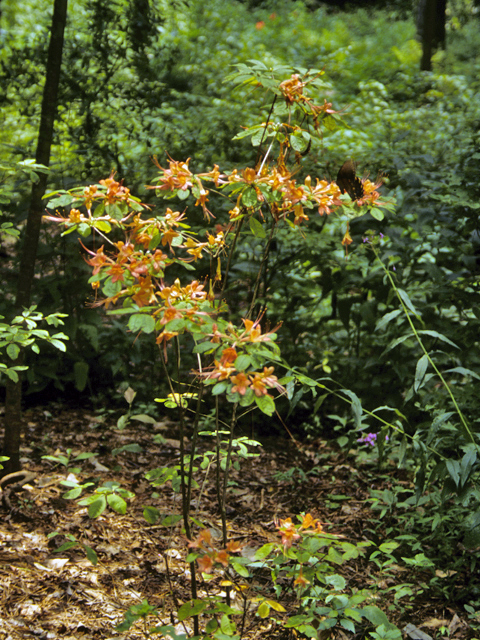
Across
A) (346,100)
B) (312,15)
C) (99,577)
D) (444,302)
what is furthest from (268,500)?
(312,15)

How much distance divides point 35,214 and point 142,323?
149 centimetres

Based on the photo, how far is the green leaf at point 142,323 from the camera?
3.41 ft

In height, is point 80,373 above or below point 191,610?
below

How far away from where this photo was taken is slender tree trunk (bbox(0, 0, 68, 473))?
2.24 m

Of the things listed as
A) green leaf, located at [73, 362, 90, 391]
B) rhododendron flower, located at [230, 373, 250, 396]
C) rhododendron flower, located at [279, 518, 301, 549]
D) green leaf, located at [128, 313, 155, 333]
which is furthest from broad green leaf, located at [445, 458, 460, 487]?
green leaf, located at [73, 362, 90, 391]

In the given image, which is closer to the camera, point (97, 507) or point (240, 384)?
point (240, 384)

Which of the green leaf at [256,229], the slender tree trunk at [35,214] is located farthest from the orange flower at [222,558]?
the slender tree trunk at [35,214]

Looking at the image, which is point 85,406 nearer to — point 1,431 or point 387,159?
point 1,431

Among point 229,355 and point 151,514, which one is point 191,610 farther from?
point 229,355

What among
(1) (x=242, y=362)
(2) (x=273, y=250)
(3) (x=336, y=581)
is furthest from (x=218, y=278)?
(2) (x=273, y=250)

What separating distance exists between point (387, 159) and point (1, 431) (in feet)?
8.82

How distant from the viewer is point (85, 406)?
335 cm

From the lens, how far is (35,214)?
2289 mm

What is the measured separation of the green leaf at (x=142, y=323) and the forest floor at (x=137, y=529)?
68 centimetres
